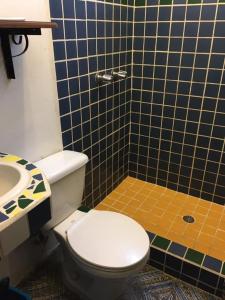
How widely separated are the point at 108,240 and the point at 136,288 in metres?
0.47

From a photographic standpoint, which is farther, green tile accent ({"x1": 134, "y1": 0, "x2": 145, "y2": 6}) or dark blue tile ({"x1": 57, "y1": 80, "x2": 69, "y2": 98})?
green tile accent ({"x1": 134, "y1": 0, "x2": 145, "y2": 6})

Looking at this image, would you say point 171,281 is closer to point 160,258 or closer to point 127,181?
point 160,258

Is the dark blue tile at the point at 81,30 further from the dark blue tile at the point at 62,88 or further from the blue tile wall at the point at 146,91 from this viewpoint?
the dark blue tile at the point at 62,88

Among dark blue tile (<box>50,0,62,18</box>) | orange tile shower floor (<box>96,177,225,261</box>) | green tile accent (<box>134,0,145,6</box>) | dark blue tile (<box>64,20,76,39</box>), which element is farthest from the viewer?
green tile accent (<box>134,0,145,6</box>)

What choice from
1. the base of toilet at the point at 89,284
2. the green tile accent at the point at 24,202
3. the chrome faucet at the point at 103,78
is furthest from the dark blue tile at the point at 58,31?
the base of toilet at the point at 89,284

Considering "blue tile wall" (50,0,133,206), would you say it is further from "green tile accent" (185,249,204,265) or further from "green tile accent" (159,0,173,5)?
"green tile accent" (185,249,204,265)

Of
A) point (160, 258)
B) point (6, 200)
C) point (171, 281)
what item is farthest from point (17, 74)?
point (171, 281)

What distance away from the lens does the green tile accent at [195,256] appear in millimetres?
1477

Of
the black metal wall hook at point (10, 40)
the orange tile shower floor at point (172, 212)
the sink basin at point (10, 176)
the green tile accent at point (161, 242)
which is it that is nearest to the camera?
the sink basin at point (10, 176)

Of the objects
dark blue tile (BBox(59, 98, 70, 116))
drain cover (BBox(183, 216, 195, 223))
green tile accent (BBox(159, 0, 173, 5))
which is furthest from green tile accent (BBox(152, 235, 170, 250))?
green tile accent (BBox(159, 0, 173, 5))

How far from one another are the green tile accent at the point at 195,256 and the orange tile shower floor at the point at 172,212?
7cm

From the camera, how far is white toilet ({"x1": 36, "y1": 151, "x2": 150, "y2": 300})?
113 cm

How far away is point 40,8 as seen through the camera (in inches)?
46.6

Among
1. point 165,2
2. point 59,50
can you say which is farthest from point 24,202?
point 165,2
